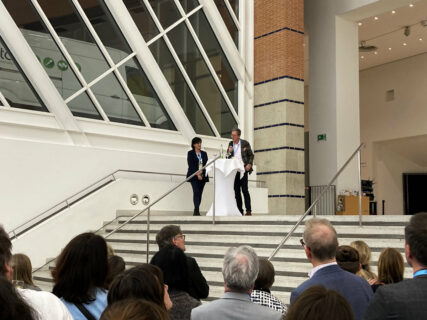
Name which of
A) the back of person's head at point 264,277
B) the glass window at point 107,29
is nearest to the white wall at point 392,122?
the glass window at point 107,29

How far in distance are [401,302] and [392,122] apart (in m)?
22.9

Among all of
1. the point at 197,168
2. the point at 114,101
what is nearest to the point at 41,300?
the point at 197,168

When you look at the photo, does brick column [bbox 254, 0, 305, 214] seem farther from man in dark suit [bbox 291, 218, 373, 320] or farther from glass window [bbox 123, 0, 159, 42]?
man in dark suit [bbox 291, 218, 373, 320]

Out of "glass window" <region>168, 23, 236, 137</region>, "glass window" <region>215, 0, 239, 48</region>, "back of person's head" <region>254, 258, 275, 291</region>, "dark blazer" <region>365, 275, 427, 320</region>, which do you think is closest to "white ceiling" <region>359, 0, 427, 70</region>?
Answer: "glass window" <region>215, 0, 239, 48</region>

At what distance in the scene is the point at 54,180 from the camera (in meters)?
12.7

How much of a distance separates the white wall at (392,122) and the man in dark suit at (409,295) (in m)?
21.6

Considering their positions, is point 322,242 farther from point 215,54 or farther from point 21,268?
point 215,54

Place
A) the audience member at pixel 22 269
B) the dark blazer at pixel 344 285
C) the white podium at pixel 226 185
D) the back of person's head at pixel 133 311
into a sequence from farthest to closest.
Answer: the white podium at pixel 226 185, the audience member at pixel 22 269, the dark blazer at pixel 344 285, the back of person's head at pixel 133 311

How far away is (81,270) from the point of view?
298 cm

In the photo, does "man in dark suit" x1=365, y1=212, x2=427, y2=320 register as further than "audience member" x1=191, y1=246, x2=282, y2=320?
No

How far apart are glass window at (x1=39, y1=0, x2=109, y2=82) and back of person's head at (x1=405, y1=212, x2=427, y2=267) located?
40.0 feet

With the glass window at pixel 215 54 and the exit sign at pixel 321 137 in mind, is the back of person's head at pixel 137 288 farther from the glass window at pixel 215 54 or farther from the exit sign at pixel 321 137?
the exit sign at pixel 321 137

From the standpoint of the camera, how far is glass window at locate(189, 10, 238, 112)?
16422mm

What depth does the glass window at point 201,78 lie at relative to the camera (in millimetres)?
15867
